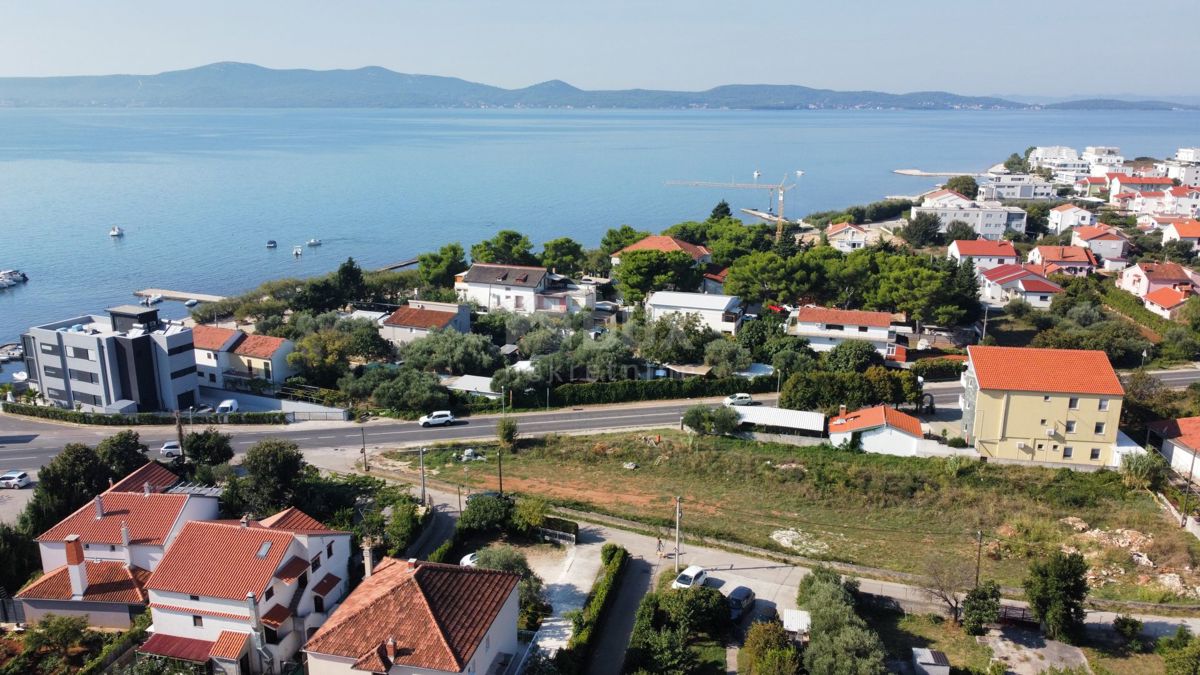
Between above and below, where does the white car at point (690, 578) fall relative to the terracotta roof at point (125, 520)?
below

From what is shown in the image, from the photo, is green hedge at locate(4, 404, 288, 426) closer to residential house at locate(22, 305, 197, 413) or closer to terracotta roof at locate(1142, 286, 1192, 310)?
residential house at locate(22, 305, 197, 413)

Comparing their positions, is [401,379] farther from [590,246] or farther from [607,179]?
[607,179]

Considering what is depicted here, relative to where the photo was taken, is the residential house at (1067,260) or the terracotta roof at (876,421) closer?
the terracotta roof at (876,421)

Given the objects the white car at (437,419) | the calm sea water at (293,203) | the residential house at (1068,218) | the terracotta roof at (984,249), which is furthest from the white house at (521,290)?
the residential house at (1068,218)

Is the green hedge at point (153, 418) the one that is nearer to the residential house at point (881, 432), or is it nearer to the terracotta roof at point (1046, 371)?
the residential house at point (881, 432)

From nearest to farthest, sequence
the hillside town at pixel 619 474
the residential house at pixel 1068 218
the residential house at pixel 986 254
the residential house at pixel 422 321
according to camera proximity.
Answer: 1. the hillside town at pixel 619 474
2. the residential house at pixel 422 321
3. the residential house at pixel 986 254
4. the residential house at pixel 1068 218

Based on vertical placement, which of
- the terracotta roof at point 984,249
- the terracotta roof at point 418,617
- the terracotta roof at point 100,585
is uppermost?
the terracotta roof at point 984,249

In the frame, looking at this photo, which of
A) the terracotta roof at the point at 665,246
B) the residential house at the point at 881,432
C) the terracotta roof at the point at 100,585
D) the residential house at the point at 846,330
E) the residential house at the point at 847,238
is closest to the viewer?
the terracotta roof at the point at 100,585

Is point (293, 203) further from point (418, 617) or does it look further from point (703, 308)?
point (418, 617)

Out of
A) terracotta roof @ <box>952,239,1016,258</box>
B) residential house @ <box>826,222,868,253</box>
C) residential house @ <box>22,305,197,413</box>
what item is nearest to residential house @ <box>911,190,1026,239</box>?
residential house @ <box>826,222,868,253</box>
